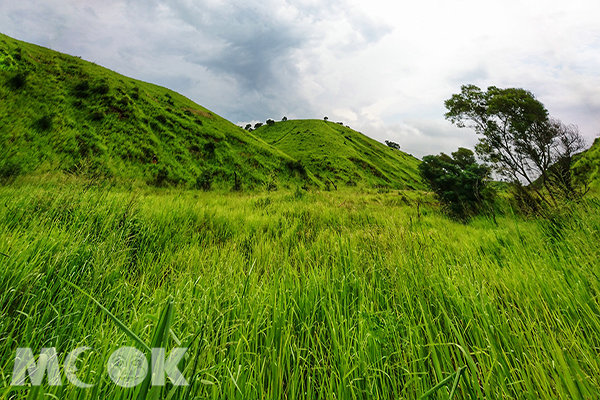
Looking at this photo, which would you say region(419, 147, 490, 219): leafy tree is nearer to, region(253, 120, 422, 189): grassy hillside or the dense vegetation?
the dense vegetation

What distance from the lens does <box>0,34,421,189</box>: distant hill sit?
1192cm

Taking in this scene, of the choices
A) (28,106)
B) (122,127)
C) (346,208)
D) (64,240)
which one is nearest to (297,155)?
(122,127)

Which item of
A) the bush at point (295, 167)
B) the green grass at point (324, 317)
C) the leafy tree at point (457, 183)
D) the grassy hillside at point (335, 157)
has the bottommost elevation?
the green grass at point (324, 317)

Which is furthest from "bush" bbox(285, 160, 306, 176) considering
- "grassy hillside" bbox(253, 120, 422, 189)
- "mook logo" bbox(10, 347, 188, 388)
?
"mook logo" bbox(10, 347, 188, 388)

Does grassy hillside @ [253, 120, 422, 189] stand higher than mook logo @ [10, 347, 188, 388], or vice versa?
grassy hillside @ [253, 120, 422, 189]

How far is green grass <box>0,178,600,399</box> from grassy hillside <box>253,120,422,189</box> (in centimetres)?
3066

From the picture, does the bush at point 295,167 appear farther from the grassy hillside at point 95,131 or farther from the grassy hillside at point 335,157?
the grassy hillside at point 335,157

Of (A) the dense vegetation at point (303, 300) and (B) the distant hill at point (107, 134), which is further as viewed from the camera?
(B) the distant hill at point (107, 134)

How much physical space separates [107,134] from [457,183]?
72.8 ft

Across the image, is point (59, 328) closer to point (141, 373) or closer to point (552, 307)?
point (141, 373)

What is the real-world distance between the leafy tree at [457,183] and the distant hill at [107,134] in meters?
6.69

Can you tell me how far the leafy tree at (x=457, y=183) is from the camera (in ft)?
21.2

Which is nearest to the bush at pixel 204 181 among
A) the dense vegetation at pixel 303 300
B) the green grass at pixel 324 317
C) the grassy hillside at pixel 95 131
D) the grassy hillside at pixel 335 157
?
the grassy hillside at pixel 95 131

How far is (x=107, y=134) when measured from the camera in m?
15.2
